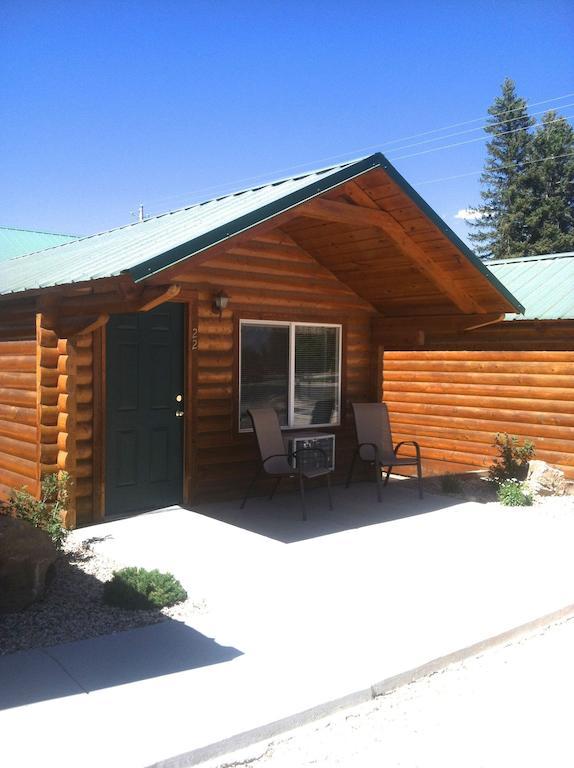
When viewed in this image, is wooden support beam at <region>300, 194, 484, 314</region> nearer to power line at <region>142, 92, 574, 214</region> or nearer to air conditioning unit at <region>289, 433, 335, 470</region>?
air conditioning unit at <region>289, 433, 335, 470</region>

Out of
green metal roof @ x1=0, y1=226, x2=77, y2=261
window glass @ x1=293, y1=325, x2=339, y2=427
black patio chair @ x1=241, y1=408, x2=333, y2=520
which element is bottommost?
black patio chair @ x1=241, y1=408, x2=333, y2=520

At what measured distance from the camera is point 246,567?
218 inches

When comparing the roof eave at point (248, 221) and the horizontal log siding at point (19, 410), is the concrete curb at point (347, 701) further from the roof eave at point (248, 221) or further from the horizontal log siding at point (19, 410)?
the horizontal log siding at point (19, 410)

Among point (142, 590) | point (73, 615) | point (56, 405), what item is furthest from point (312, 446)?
point (73, 615)

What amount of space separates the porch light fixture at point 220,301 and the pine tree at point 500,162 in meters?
29.3

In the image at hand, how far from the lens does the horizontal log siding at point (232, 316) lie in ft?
24.7

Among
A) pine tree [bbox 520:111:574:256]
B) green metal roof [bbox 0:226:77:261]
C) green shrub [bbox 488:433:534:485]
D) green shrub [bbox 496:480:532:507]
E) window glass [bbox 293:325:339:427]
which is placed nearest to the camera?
green shrub [bbox 496:480:532:507]

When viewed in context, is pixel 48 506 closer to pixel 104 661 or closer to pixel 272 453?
pixel 272 453

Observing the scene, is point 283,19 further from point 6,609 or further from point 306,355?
point 6,609

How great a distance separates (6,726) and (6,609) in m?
1.43

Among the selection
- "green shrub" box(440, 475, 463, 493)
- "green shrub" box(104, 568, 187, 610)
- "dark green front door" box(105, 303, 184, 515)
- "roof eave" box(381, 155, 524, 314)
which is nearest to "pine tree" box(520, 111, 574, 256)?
"green shrub" box(440, 475, 463, 493)

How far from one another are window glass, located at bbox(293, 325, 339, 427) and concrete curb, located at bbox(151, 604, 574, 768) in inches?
173

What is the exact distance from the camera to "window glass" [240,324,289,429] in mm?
7992

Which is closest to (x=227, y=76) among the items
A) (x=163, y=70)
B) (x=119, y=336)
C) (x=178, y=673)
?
(x=163, y=70)
